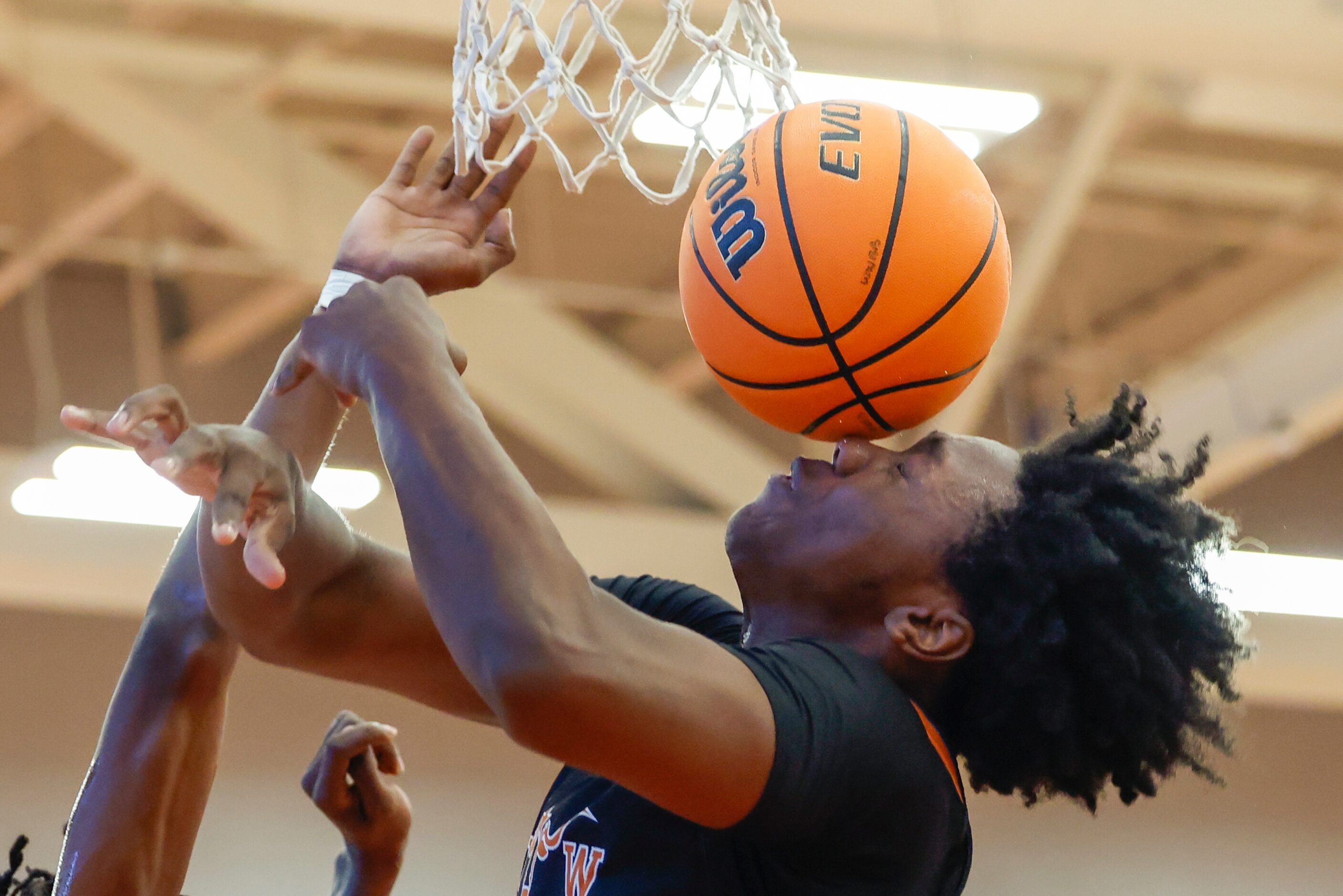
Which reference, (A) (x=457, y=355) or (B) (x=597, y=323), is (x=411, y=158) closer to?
(A) (x=457, y=355)

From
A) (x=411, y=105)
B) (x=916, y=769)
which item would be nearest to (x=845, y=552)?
(x=916, y=769)

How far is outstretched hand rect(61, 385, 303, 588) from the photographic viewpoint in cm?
151

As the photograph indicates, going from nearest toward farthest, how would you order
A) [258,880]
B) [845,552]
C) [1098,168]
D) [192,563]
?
[845,552] → [192,563] → [1098,168] → [258,880]

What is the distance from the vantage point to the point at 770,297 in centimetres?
204

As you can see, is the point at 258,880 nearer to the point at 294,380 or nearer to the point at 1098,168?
the point at 1098,168

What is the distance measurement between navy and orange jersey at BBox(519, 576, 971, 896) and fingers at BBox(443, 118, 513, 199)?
71 centimetres

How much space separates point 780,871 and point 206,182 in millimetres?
4306

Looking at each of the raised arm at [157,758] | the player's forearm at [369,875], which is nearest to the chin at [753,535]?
the raised arm at [157,758]

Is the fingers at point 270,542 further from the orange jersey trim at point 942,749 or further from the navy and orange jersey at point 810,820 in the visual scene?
the orange jersey trim at point 942,749

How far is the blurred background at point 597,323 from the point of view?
5.37 metres

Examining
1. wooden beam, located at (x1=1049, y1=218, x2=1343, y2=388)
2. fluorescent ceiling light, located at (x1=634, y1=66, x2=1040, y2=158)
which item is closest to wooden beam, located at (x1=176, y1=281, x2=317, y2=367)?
fluorescent ceiling light, located at (x1=634, y1=66, x2=1040, y2=158)

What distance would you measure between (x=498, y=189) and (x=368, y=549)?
0.49m

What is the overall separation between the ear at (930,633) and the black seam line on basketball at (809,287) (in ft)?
0.92

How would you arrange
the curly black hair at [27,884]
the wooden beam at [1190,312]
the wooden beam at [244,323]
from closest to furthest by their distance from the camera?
the curly black hair at [27,884] → the wooden beam at [244,323] → the wooden beam at [1190,312]
